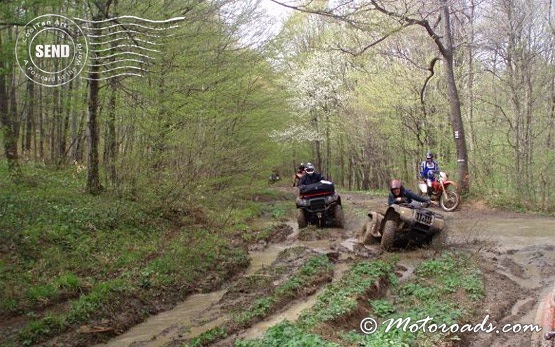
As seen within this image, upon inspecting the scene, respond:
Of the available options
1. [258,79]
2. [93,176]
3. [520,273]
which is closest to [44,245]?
[93,176]

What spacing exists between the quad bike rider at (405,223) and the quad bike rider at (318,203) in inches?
107

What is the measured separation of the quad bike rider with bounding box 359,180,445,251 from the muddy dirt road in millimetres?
354

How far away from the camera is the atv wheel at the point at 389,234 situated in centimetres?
941

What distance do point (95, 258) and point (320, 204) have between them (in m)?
6.18

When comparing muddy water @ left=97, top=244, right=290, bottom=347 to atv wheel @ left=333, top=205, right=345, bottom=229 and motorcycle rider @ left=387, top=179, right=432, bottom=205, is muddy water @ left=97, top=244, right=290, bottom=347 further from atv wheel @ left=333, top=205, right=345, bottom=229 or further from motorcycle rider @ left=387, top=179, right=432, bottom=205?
atv wheel @ left=333, top=205, right=345, bottom=229

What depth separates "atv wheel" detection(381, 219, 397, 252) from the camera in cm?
941

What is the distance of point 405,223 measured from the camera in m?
9.18

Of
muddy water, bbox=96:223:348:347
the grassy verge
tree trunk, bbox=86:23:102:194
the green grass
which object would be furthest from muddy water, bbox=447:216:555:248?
tree trunk, bbox=86:23:102:194

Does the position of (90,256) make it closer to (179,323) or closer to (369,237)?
(179,323)

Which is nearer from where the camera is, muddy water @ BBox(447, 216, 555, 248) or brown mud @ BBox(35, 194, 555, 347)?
brown mud @ BBox(35, 194, 555, 347)

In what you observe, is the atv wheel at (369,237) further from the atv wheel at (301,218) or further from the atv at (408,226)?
the atv wheel at (301,218)

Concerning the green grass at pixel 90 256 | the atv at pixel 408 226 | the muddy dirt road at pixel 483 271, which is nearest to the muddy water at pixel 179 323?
the muddy dirt road at pixel 483 271

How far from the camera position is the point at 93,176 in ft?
41.4

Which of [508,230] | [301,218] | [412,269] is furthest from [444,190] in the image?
[412,269]
